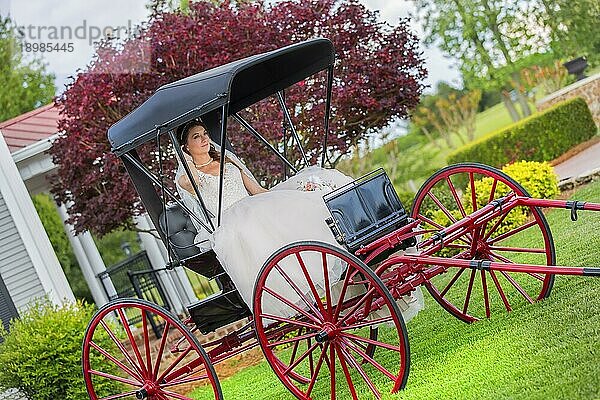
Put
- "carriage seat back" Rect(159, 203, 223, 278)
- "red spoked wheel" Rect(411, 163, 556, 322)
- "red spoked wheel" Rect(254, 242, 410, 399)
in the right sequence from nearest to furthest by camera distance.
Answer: "red spoked wheel" Rect(254, 242, 410, 399), "red spoked wheel" Rect(411, 163, 556, 322), "carriage seat back" Rect(159, 203, 223, 278)

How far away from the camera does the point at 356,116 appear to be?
1131 cm

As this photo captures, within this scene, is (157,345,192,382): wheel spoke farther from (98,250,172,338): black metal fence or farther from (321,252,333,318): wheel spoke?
(98,250,172,338): black metal fence

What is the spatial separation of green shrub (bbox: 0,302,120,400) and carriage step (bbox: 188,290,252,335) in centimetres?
252

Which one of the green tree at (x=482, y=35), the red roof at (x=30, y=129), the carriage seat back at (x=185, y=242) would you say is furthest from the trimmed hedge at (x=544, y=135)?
the carriage seat back at (x=185, y=242)

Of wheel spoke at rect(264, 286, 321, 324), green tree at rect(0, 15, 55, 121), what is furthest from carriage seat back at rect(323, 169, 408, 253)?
green tree at rect(0, 15, 55, 121)

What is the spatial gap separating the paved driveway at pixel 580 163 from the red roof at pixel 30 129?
7.63 m

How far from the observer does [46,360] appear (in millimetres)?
8320

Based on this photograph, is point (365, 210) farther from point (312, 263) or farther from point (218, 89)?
point (218, 89)

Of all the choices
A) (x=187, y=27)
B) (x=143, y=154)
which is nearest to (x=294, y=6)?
(x=187, y=27)

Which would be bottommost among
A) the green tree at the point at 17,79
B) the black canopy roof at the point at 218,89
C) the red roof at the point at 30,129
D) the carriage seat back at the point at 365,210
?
the carriage seat back at the point at 365,210

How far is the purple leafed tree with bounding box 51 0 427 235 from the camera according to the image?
1076 centimetres

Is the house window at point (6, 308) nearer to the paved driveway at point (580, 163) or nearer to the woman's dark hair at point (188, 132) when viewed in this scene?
the woman's dark hair at point (188, 132)

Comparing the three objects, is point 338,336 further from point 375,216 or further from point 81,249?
point 81,249

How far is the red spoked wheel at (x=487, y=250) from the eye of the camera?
20.5ft
